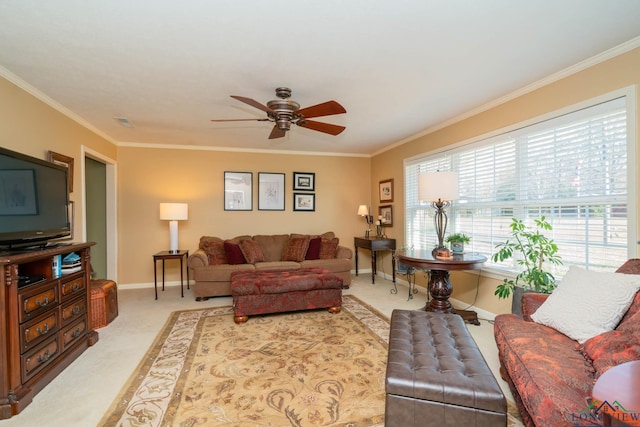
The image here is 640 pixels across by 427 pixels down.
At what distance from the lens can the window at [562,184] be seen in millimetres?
2309

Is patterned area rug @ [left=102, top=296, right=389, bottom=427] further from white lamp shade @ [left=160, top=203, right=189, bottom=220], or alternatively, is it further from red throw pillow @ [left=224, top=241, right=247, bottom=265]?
white lamp shade @ [left=160, top=203, right=189, bottom=220]

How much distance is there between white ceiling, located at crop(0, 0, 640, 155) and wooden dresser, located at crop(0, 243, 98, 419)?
1.51 m

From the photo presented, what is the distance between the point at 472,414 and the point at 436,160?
11.4 ft

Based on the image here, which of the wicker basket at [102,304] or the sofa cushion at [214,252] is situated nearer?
the wicker basket at [102,304]

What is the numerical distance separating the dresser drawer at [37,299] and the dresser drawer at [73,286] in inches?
4.3

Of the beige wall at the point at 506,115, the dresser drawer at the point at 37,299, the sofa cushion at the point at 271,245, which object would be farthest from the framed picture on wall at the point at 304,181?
the dresser drawer at the point at 37,299

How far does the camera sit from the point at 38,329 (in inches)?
82.4

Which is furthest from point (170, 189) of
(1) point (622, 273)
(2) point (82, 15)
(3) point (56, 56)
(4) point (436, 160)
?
(1) point (622, 273)

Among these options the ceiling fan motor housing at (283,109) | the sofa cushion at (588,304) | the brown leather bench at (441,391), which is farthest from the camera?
the ceiling fan motor housing at (283,109)

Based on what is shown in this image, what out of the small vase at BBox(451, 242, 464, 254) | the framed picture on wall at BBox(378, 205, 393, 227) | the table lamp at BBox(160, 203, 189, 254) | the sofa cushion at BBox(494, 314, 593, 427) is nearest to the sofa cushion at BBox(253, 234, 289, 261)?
the table lamp at BBox(160, 203, 189, 254)

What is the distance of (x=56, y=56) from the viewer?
2266mm

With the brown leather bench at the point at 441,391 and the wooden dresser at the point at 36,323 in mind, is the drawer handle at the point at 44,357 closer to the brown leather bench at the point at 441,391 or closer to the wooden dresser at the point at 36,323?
the wooden dresser at the point at 36,323

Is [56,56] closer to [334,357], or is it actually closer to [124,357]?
[124,357]

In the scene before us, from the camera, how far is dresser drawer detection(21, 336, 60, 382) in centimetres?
195
